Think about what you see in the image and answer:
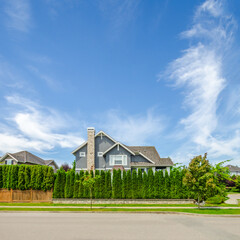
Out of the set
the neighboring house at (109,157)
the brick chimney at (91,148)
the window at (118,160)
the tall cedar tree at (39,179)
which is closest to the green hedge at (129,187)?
the tall cedar tree at (39,179)

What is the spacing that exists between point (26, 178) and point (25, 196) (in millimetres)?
2327

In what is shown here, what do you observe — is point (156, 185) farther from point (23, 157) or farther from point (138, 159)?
point (23, 157)

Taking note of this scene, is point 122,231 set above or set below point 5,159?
below

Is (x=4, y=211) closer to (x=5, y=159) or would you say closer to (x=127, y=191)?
(x=127, y=191)

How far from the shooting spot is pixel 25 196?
30234mm

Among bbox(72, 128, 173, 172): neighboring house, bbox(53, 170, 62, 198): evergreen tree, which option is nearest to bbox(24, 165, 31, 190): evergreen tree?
bbox(53, 170, 62, 198): evergreen tree

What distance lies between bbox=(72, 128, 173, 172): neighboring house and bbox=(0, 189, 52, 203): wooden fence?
8684 mm

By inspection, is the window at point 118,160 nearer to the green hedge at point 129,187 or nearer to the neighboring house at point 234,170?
the green hedge at point 129,187

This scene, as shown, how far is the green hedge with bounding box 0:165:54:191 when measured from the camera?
3023 centimetres

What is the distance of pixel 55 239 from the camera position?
32.2 feet

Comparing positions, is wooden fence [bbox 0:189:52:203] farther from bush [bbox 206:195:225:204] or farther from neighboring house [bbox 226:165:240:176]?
neighboring house [bbox 226:165:240:176]

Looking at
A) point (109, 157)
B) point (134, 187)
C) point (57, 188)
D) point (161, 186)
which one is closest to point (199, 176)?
point (161, 186)

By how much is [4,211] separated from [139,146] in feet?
93.0

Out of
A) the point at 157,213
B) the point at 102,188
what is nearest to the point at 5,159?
the point at 102,188
